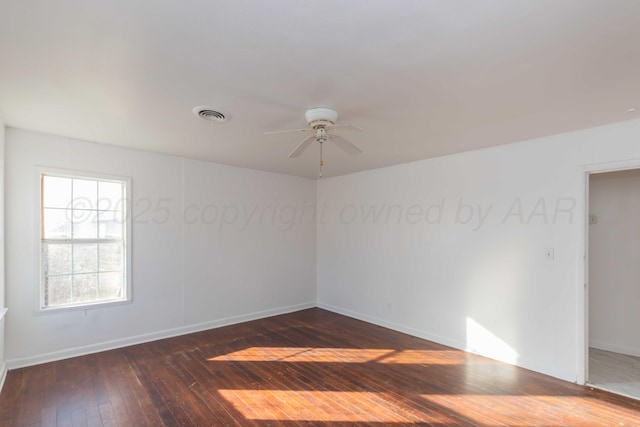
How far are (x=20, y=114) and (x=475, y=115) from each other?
3.99 m

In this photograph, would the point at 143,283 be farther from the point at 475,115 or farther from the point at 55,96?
the point at 475,115

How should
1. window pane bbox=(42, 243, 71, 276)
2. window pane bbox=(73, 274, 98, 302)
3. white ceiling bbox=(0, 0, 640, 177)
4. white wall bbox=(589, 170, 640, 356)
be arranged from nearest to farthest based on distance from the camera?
1. white ceiling bbox=(0, 0, 640, 177)
2. window pane bbox=(42, 243, 71, 276)
3. window pane bbox=(73, 274, 98, 302)
4. white wall bbox=(589, 170, 640, 356)

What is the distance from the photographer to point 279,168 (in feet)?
16.8

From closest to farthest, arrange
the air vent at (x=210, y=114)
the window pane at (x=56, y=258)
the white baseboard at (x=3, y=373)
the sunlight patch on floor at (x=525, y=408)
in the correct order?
the sunlight patch on floor at (x=525, y=408) < the air vent at (x=210, y=114) < the white baseboard at (x=3, y=373) < the window pane at (x=56, y=258)

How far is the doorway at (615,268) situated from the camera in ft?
12.4

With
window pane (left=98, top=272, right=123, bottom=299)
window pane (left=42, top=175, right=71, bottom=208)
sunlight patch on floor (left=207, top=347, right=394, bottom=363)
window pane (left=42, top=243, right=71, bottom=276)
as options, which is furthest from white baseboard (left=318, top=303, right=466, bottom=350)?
window pane (left=42, top=175, right=71, bottom=208)

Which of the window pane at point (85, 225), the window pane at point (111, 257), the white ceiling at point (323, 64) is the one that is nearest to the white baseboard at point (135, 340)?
the window pane at point (111, 257)

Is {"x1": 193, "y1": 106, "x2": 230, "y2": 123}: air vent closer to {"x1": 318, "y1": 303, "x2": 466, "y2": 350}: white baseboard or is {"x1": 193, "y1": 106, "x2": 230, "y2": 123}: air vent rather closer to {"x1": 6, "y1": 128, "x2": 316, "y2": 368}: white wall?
{"x1": 6, "y1": 128, "x2": 316, "y2": 368}: white wall

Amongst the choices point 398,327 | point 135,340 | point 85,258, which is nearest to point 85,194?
point 85,258

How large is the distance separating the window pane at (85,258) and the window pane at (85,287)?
7 cm

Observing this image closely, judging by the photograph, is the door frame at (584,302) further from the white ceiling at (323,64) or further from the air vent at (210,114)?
the air vent at (210,114)

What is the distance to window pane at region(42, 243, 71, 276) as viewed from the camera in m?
3.51

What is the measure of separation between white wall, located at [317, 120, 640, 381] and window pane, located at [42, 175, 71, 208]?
3861 millimetres

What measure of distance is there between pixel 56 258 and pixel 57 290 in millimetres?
357
